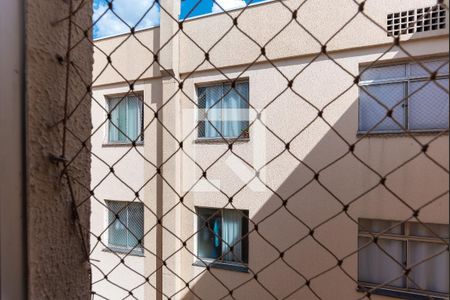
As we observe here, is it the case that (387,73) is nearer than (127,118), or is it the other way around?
(387,73)

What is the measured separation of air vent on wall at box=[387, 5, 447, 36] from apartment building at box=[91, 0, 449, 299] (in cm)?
1

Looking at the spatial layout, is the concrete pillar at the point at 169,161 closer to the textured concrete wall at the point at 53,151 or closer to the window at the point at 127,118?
the window at the point at 127,118

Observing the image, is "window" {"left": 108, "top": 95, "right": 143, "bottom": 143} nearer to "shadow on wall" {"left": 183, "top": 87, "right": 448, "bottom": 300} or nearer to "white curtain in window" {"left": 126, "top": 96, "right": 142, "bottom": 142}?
"white curtain in window" {"left": 126, "top": 96, "right": 142, "bottom": 142}

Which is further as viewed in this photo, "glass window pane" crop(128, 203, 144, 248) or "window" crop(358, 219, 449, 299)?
"glass window pane" crop(128, 203, 144, 248)

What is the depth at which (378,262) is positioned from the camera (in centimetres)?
295

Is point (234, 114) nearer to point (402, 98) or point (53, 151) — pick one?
point (402, 98)

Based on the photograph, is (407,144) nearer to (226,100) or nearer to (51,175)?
(226,100)

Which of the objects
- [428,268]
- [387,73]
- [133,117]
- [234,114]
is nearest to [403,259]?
[428,268]

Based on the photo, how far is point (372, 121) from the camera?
2932 millimetres

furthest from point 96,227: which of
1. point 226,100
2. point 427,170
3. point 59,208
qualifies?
point 59,208

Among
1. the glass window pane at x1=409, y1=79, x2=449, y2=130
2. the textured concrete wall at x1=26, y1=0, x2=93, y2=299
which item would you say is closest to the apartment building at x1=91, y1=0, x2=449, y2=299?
the glass window pane at x1=409, y1=79, x2=449, y2=130

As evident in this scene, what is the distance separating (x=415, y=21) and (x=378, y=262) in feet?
6.87

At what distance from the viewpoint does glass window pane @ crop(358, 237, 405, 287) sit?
2895mm

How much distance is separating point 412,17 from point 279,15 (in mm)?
1163
